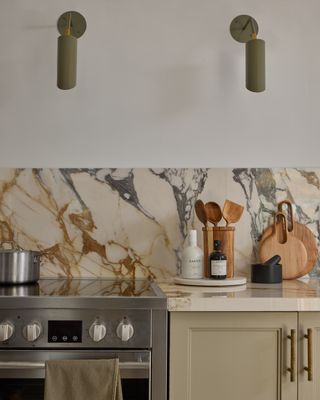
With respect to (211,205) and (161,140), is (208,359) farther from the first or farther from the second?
(161,140)

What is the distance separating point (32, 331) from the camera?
173cm

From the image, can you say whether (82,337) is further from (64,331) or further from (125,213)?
(125,213)

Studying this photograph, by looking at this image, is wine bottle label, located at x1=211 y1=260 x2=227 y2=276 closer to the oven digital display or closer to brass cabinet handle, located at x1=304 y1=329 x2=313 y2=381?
brass cabinet handle, located at x1=304 y1=329 x2=313 y2=381

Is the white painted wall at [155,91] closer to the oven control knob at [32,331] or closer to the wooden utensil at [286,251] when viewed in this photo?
the wooden utensil at [286,251]

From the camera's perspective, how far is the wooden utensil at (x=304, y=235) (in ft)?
7.99

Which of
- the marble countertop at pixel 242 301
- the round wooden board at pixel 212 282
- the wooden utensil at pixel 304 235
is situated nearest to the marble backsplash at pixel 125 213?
the wooden utensil at pixel 304 235

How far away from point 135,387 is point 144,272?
0.69 meters

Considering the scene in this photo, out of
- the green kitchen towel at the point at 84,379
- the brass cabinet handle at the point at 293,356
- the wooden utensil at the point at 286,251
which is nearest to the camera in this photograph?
the green kitchen towel at the point at 84,379

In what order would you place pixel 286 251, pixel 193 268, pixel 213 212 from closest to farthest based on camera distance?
pixel 193 268
pixel 213 212
pixel 286 251

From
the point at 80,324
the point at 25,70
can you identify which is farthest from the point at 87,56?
the point at 80,324

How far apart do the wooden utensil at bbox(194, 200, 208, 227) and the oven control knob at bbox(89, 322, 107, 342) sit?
0.73 m

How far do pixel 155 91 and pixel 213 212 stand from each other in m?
0.61

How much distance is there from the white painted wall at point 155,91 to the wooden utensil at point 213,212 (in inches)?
10.2

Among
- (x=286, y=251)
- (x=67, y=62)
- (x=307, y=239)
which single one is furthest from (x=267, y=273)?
(x=67, y=62)
